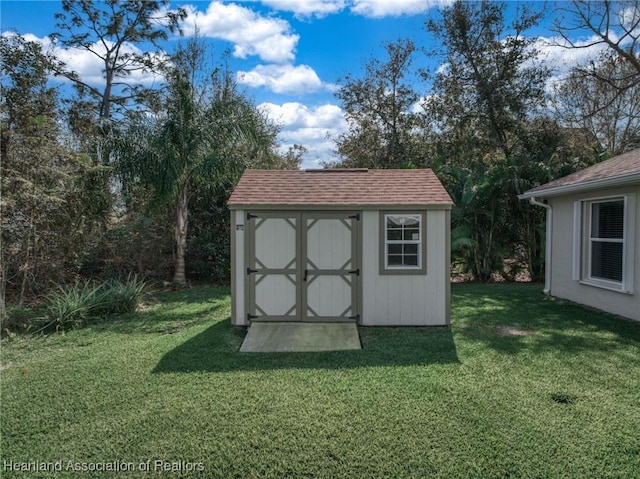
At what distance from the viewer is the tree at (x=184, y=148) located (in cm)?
922

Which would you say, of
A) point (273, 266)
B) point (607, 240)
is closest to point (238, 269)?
point (273, 266)

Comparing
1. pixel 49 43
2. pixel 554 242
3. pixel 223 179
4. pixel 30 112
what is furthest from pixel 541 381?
pixel 49 43

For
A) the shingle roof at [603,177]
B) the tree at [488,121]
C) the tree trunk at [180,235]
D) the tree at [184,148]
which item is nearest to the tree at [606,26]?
the tree at [488,121]

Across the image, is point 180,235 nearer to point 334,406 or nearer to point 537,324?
point 334,406

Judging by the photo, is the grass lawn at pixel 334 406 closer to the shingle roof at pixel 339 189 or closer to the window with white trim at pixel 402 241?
the window with white trim at pixel 402 241

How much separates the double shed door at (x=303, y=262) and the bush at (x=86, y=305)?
295 cm

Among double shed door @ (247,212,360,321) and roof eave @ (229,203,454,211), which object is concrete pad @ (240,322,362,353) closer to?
double shed door @ (247,212,360,321)

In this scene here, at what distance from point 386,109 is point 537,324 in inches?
465

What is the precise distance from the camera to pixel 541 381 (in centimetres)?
399

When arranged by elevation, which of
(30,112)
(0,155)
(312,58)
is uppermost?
(312,58)

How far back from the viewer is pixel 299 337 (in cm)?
557

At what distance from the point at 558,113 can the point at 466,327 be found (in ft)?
40.9

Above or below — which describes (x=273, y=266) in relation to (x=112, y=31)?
below

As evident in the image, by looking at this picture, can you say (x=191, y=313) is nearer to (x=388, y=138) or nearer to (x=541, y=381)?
(x=541, y=381)
